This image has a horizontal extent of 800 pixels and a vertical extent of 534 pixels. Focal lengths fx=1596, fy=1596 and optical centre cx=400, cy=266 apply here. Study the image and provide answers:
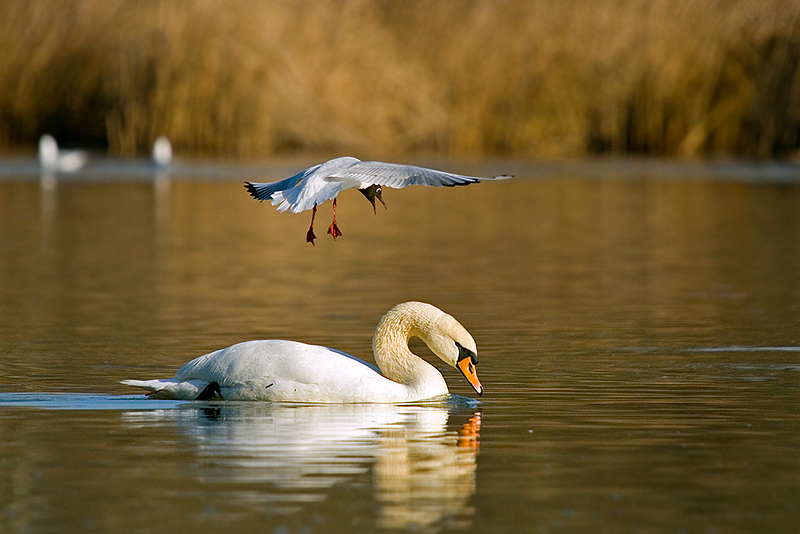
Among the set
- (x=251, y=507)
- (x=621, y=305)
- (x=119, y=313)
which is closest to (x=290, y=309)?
(x=119, y=313)

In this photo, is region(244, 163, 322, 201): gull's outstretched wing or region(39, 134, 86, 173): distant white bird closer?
region(244, 163, 322, 201): gull's outstretched wing

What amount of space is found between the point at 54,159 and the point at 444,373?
69.8 ft

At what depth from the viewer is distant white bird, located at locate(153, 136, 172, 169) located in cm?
2855

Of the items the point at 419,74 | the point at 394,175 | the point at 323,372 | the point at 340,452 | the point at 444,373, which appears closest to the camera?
the point at 340,452

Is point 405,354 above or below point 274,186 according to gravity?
below

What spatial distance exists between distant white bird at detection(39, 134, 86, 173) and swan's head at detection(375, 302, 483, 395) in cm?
2144

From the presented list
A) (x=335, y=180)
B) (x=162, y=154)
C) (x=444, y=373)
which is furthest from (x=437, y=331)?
(x=162, y=154)

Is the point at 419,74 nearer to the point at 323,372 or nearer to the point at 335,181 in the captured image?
the point at 335,181

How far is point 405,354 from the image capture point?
822 centimetres

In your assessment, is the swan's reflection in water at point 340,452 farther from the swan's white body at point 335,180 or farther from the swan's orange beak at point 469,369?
the swan's white body at point 335,180

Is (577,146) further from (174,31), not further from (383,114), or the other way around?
(174,31)

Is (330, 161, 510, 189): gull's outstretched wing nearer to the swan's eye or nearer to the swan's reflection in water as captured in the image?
the swan's eye

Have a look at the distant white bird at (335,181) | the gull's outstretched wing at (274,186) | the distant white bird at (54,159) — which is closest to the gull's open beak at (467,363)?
the distant white bird at (335,181)

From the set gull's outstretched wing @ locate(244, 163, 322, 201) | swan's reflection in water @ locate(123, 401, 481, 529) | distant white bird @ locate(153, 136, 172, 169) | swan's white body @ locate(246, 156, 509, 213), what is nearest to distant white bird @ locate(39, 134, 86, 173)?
distant white bird @ locate(153, 136, 172, 169)
